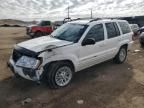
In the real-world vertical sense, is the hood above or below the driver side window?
below

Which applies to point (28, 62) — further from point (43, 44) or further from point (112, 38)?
point (112, 38)

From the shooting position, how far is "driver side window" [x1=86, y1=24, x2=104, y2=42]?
766cm

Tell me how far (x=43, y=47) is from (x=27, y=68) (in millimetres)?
734

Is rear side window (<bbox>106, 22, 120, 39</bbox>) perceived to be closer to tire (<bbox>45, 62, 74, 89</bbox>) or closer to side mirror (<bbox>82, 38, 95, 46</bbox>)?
side mirror (<bbox>82, 38, 95, 46</bbox>)

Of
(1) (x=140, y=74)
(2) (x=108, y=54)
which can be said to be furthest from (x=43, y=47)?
(1) (x=140, y=74)

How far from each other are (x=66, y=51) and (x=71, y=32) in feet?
3.59

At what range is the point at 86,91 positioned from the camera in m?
6.72

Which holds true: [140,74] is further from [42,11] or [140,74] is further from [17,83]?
[42,11]

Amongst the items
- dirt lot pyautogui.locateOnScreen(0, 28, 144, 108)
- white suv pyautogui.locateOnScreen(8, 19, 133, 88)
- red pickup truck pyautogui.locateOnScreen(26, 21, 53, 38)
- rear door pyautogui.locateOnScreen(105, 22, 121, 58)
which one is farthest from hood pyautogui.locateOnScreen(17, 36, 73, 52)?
red pickup truck pyautogui.locateOnScreen(26, 21, 53, 38)

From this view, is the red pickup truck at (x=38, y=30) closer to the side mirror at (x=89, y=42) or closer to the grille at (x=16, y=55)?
the grille at (x=16, y=55)

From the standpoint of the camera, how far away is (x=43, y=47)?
664 centimetres

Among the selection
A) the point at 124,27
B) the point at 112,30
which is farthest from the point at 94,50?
the point at 124,27

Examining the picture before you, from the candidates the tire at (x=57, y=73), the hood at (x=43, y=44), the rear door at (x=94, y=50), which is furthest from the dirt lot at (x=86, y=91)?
the hood at (x=43, y=44)

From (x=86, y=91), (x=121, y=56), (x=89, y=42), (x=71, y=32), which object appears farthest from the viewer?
(x=121, y=56)
